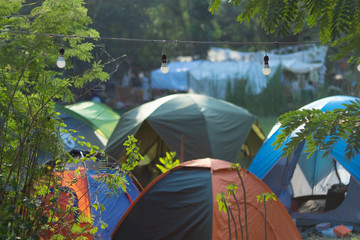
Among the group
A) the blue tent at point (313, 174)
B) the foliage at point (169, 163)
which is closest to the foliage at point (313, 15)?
the foliage at point (169, 163)

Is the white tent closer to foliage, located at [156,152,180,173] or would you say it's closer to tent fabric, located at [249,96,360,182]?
tent fabric, located at [249,96,360,182]

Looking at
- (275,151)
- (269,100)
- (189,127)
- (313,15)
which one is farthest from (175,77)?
(313,15)

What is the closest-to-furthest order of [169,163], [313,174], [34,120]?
[34,120]
[169,163]
[313,174]

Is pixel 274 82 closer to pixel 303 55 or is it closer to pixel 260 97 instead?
pixel 260 97

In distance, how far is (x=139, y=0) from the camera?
2000cm

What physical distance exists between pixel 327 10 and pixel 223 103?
620 centimetres

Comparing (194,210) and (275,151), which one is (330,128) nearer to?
(194,210)

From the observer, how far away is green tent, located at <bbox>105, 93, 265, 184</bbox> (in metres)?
7.74

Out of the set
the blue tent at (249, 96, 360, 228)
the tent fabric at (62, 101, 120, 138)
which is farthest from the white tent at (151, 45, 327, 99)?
the blue tent at (249, 96, 360, 228)

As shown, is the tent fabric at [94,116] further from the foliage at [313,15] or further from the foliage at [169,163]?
the foliage at [313,15]

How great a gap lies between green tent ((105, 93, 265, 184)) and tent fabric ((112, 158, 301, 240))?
9.24ft

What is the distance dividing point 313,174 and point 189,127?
2.04 metres

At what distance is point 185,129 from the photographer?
7875 millimetres

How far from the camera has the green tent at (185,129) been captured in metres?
7.74
